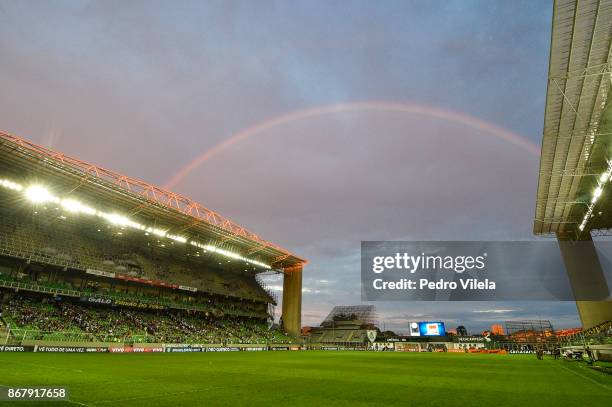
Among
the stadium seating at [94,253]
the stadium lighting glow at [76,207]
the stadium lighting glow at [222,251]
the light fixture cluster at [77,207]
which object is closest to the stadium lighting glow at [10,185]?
the light fixture cluster at [77,207]

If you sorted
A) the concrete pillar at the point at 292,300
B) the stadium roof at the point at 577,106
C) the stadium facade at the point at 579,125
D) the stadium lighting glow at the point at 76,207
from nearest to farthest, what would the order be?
the stadium roof at the point at 577,106 < the stadium facade at the point at 579,125 < the stadium lighting glow at the point at 76,207 < the concrete pillar at the point at 292,300

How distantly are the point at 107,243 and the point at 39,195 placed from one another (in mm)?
14516

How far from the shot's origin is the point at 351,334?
89250mm

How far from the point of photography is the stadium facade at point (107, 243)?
3678cm

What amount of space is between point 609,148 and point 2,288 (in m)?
57.5

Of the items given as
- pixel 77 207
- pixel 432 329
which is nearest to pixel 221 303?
pixel 77 207

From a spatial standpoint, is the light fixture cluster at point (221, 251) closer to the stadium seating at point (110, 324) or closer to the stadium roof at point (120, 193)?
the stadium roof at point (120, 193)

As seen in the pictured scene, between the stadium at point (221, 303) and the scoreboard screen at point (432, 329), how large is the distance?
271 millimetres

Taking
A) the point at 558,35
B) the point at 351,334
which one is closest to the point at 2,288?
the point at 558,35

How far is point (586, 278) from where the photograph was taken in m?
44.0

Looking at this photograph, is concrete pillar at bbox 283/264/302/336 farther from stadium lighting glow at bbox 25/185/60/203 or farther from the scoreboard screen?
stadium lighting glow at bbox 25/185/60/203

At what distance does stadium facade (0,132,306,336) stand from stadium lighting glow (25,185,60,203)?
0.09 meters

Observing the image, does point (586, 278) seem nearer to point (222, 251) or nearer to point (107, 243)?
point (222, 251)

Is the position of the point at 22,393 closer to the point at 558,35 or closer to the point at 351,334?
the point at 558,35
